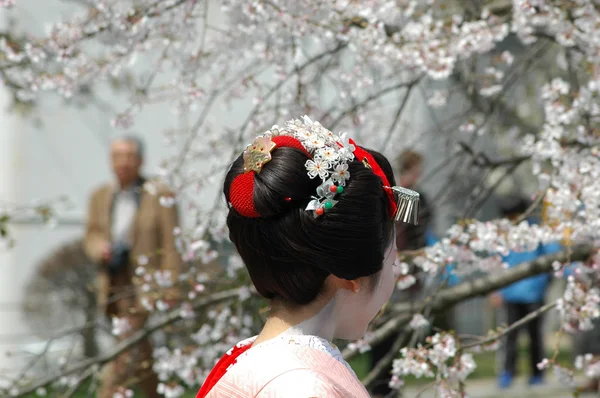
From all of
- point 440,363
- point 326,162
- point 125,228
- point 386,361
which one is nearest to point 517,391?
point 125,228

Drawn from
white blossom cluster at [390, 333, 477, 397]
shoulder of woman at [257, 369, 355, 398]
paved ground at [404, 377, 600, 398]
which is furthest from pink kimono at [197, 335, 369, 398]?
paved ground at [404, 377, 600, 398]

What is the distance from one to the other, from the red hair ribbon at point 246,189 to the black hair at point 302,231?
1 cm

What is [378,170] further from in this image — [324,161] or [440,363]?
[440,363]

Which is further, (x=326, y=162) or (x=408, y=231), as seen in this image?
(x=408, y=231)

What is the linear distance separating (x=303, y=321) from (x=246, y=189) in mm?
263

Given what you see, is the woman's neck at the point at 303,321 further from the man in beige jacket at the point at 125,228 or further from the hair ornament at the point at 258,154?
the man in beige jacket at the point at 125,228

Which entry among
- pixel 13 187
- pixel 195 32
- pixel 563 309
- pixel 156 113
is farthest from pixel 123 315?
pixel 156 113

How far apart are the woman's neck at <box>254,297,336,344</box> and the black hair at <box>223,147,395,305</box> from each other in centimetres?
2

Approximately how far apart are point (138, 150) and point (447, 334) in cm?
312

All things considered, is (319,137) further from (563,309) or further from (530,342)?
(530,342)

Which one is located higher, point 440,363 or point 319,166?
point 319,166

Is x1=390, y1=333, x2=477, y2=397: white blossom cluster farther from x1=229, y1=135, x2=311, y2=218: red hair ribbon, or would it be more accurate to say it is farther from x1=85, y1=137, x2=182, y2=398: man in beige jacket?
x1=85, y1=137, x2=182, y2=398: man in beige jacket

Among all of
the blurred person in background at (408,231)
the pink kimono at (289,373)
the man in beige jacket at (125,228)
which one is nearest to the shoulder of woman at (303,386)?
the pink kimono at (289,373)

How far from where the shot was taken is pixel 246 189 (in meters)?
1.61
